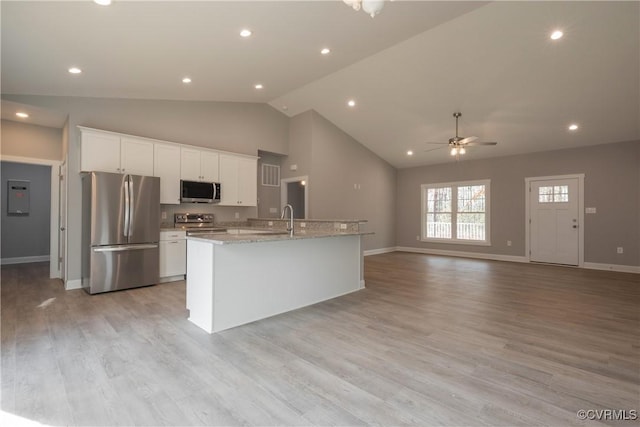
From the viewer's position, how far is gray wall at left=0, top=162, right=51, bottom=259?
664cm

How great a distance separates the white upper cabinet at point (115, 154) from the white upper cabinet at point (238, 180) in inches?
53.1

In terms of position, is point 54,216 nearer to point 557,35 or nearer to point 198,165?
point 198,165

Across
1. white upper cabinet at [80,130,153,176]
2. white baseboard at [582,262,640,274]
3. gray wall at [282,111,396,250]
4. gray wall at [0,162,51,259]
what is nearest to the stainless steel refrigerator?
white upper cabinet at [80,130,153,176]

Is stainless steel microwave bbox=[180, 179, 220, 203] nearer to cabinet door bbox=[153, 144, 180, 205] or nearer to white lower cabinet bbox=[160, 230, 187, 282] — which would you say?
cabinet door bbox=[153, 144, 180, 205]

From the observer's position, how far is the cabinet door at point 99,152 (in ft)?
14.2

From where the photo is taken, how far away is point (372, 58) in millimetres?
5000

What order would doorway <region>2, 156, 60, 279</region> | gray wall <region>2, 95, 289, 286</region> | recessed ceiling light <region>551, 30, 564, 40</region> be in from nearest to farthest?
recessed ceiling light <region>551, 30, 564, 40</region>, gray wall <region>2, 95, 289, 286</region>, doorway <region>2, 156, 60, 279</region>

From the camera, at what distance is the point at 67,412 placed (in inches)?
67.6

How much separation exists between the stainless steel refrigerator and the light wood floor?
1.39 ft

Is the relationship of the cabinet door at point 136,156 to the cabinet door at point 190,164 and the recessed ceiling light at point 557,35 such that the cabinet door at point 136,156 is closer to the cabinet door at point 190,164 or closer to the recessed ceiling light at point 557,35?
the cabinet door at point 190,164

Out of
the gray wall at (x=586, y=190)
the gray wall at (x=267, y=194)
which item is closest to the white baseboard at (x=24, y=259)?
the gray wall at (x=267, y=194)

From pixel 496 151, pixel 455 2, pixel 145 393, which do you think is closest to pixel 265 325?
pixel 145 393

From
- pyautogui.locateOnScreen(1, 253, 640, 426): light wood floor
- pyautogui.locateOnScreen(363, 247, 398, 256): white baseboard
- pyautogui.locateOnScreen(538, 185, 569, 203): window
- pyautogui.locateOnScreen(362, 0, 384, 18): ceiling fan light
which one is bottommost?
pyautogui.locateOnScreen(1, 253, 640, 426): light wood floor

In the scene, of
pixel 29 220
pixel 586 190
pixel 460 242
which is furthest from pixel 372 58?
pixel 29 220
